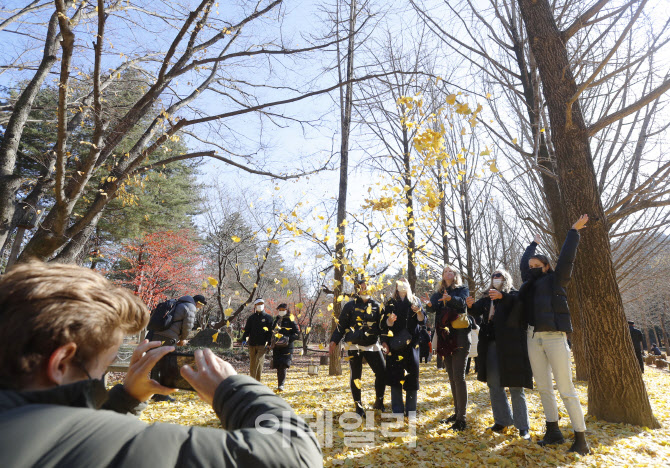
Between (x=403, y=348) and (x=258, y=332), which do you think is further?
(x=258, y=332)

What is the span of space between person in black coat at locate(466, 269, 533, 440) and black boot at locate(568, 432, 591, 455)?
1.48 ft

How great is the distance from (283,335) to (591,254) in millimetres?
5255

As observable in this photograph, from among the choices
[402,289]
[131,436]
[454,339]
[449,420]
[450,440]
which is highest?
[402,289]

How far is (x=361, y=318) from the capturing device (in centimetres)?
512

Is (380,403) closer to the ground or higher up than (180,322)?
closer to the ground

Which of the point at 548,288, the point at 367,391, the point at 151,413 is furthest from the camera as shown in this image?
the point at 367,391

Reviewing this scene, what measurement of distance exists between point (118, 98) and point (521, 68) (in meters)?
7.52

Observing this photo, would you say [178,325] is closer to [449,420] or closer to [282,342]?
[282,342]

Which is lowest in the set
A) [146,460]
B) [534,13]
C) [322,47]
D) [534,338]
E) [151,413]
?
[151,413]

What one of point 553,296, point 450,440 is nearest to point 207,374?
point 553,296

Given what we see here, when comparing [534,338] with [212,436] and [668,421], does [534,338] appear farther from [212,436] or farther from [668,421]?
[212,436]

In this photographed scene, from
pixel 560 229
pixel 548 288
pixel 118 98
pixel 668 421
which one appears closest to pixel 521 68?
pixel 560 229

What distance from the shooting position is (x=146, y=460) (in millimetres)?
643

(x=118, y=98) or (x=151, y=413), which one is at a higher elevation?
(x=118, y=98)
